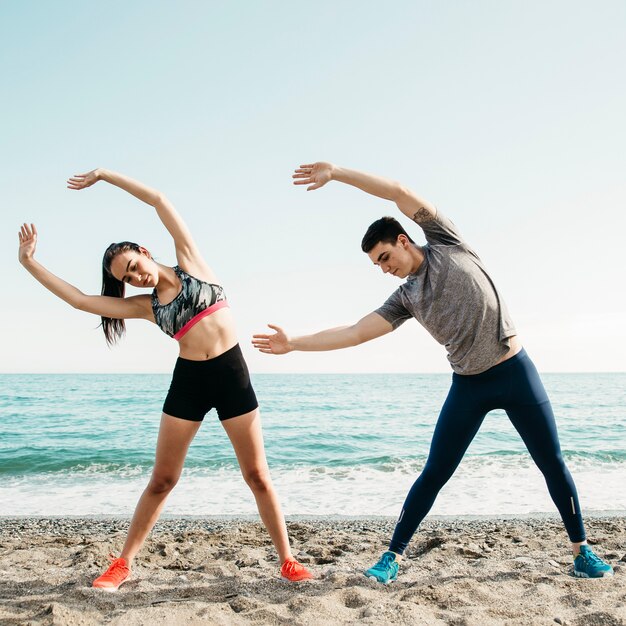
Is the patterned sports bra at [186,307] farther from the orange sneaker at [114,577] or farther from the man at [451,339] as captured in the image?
the orange sneaker at [114,577]

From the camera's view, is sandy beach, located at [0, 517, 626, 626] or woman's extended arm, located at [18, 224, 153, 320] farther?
woman's extended arm, located at [18, 224, 153, 320]

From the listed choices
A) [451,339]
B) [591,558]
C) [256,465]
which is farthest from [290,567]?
[591,558]

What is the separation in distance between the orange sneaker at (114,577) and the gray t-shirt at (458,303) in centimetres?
236

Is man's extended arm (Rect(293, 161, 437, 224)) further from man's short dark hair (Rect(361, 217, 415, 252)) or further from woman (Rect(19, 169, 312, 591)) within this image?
woman (Rect(19, 169, 312, 591))

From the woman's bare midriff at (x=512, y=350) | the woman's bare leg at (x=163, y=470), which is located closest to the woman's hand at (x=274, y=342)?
the woman's bare leg at (x=163, y=470)

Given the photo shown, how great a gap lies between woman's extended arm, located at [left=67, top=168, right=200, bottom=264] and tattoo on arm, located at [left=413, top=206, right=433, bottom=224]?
135 centimetres

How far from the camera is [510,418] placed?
139 inches

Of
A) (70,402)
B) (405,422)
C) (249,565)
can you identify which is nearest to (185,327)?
(249,565)

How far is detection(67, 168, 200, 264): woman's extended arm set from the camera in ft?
11.5

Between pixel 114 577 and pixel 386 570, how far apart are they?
1631 mm

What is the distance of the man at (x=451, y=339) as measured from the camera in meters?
3.35

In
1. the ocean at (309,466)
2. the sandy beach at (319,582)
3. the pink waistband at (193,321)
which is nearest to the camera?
the sandy beach at (319,582)

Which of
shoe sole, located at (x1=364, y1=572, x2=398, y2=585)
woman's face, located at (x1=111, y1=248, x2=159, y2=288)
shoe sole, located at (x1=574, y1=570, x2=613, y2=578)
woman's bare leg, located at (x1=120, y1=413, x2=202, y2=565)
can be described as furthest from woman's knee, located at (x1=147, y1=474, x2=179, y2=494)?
shoe sole, located at (x1=574, y1=570, x2=613, y2=578)

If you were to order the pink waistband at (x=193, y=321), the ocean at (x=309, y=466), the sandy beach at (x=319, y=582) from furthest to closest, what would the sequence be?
the ocean at (x=309, y=466)
the pink waistband at (x=193, y=321)
the sandy beach at (x=319, y=582)
